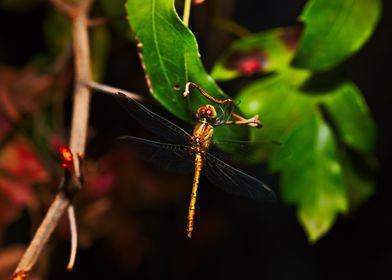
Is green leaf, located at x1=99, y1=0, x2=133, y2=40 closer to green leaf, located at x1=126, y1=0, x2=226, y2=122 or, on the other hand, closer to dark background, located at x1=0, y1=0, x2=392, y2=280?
green leaf, located at x1=126, y1=0, x2=226, y2=122

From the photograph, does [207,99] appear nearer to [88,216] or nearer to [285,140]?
[285,140]

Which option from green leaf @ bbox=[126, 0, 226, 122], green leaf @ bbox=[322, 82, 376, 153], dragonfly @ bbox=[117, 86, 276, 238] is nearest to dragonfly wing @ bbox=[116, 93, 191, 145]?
dragonfly @ bbox=[117, 86, 276, 238]

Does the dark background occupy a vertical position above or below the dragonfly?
below

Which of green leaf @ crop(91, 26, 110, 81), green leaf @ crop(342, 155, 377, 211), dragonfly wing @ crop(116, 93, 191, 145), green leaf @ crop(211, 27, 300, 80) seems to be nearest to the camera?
dragonfly wing @ crop(116, 93, 191, 145)

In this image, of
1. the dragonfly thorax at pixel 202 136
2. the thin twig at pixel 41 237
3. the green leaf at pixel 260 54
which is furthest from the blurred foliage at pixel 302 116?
the thin twig at pixel 41 237

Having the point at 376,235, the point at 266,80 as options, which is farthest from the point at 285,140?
the point at 376,235
